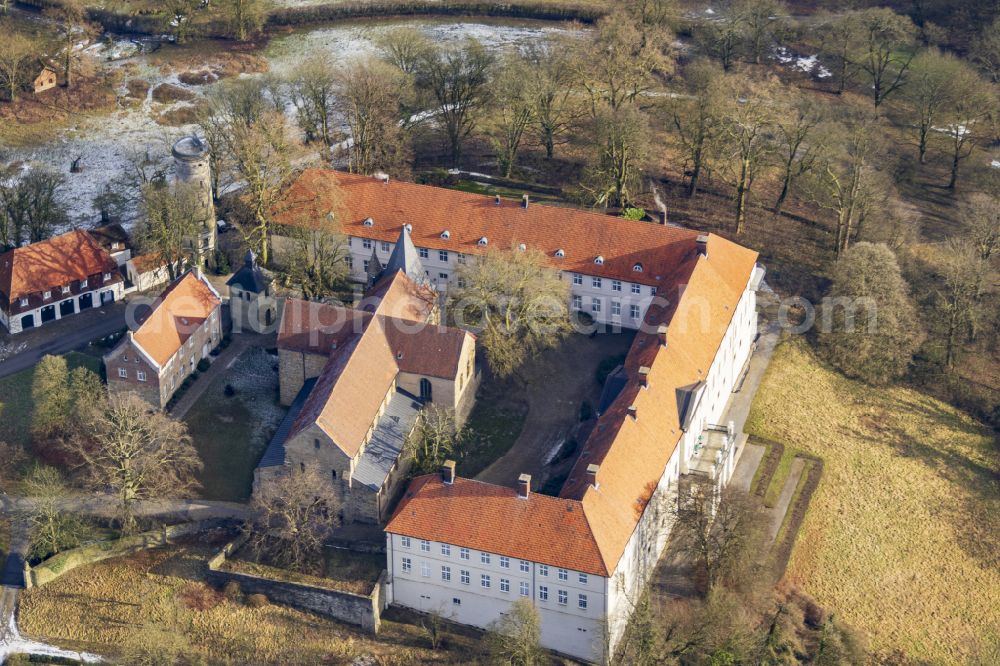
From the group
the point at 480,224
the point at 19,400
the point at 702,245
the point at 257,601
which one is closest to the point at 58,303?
the point at 19,400

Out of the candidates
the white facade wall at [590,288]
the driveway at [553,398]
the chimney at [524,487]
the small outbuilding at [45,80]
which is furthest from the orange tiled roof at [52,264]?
the chimney at [524,487]

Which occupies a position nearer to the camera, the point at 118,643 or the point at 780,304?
the point at 118,643

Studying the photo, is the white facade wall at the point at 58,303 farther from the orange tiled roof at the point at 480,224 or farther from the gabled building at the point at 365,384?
the gabled building at the point at 365,384

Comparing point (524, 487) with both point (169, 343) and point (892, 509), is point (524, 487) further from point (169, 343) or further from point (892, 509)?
point (169, 343)

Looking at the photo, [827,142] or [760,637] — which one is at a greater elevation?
[827,142]

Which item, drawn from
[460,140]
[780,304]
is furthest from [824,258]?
[460,140]

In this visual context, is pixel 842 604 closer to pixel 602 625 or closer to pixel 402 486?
pixel 602 625
